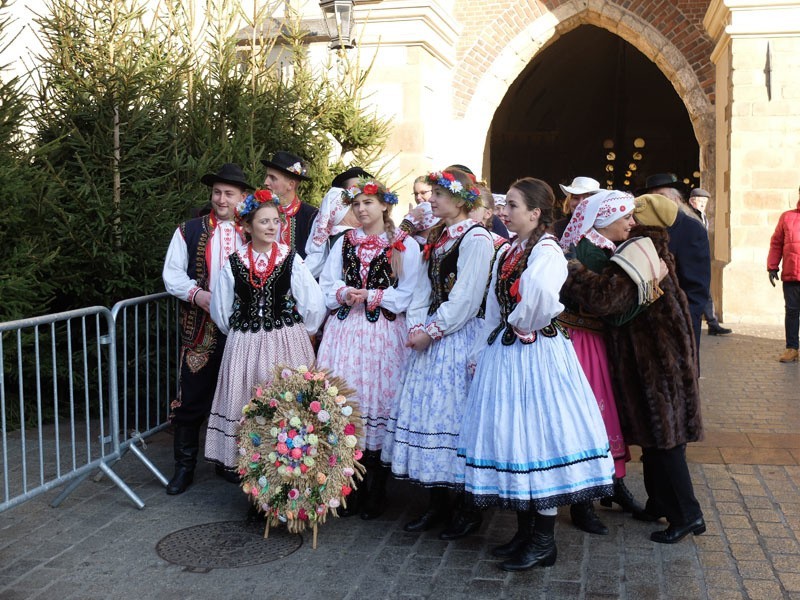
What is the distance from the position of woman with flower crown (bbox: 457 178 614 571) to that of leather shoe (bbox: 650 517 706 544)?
58 cm

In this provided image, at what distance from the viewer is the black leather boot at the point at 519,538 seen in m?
4.28

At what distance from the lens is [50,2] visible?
302 inches

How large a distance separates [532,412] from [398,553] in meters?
0.98

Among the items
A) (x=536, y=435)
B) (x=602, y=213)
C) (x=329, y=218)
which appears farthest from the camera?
(x=329, y=218)

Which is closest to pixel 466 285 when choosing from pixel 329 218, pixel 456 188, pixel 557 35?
pixel 456 188

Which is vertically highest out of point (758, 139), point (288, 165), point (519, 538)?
point (758, 139)

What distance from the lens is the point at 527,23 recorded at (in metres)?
15.7

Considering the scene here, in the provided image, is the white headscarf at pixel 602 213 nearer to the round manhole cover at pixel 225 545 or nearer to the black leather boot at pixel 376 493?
the black leather boot at pixel 376 493

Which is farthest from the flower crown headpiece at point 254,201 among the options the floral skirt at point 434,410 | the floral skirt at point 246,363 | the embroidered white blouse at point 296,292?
the floral skirt at point 434,410

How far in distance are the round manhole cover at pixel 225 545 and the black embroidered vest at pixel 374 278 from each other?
123cm

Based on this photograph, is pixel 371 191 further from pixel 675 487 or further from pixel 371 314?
pixel 675 487

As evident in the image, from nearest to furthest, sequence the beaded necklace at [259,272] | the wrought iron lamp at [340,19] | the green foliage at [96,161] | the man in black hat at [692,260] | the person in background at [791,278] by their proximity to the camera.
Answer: the beaded necklace at [259,272], the man in black hat at [692,260], the green foliage at [96,161], the person in background at [791,278], the wrought iron lamp at [340,19]

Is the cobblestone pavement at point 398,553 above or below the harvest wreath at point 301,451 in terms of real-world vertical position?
below

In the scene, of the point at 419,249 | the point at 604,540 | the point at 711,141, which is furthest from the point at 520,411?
the point at 711,141
